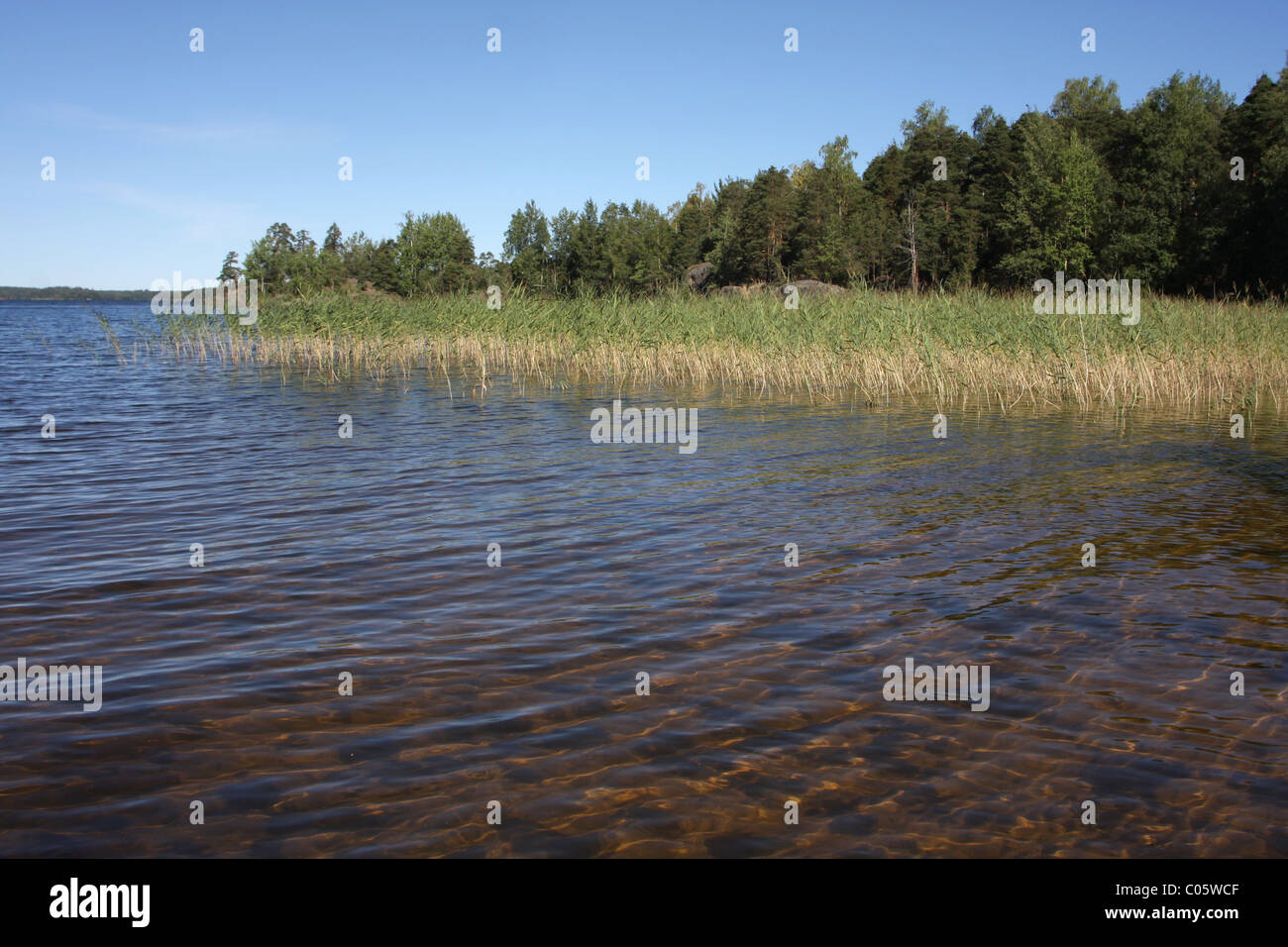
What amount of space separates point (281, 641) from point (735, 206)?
59312mm

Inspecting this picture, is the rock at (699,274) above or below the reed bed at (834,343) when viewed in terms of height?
above

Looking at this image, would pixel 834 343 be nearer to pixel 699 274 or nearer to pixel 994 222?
pixel 994 222

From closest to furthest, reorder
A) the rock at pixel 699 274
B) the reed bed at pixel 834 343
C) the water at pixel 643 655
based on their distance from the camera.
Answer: the water at pixel 643 655, the reed bed at pixel 834 343, the rock at pixel 699 274

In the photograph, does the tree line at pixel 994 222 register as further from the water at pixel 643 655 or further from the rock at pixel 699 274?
the water at pixel 643 655

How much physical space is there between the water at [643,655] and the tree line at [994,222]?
18.8 meters

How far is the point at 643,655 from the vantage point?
4.93m

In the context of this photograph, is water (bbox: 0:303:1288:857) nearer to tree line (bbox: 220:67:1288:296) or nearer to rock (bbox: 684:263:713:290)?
tree line (bbox: 220:67:1288:296)

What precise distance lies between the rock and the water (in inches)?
1822

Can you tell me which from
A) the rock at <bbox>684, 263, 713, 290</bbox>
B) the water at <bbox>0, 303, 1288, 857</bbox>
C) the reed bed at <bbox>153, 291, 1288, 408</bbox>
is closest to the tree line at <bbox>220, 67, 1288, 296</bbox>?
the rock at <bbox>684, 263, 713, 290</bbox>

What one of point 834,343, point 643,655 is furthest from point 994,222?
point 643,655

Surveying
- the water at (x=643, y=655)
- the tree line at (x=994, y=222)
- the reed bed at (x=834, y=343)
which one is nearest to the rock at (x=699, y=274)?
the tree line at (x=994, y=222)

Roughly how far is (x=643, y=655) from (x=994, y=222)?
4780cm

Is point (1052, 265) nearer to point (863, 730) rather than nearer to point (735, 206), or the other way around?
point (735, 206)

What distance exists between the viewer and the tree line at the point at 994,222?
3606cm
